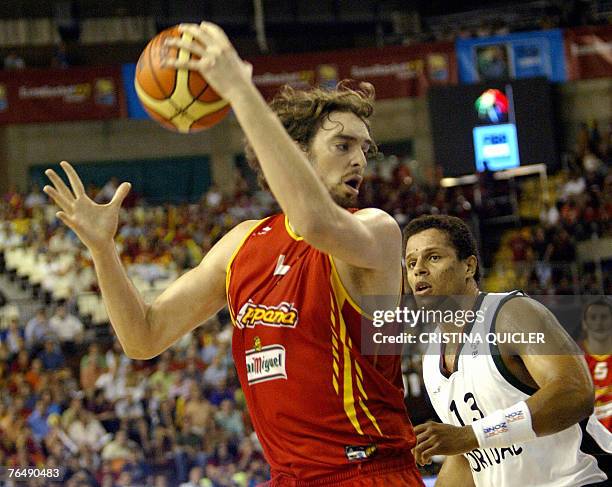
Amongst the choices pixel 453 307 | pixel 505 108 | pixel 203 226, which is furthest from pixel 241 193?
pixel 453 307

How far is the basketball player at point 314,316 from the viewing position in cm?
274

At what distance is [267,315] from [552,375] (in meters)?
1.09

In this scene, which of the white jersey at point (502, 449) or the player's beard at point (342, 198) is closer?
the player's beard at point (342, 198)

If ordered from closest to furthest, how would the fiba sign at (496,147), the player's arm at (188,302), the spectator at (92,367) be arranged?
1. the player's arm at (188,302)
2. the spectator at (92,367)
3. the fiba sign at (496,147)

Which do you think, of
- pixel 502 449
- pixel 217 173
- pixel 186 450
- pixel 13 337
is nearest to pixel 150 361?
pixel 13 337

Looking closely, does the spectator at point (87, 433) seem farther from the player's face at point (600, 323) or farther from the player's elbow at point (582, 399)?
the player's elbow at point (582, 399)

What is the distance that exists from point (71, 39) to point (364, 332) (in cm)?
2146

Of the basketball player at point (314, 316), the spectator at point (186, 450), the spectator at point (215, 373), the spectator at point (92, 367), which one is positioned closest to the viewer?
the basketball player at point (314, 316)

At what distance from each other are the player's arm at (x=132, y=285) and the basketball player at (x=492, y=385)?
86cm

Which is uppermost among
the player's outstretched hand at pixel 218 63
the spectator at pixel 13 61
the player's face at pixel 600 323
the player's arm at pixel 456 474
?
the spectator at pixel 13 61

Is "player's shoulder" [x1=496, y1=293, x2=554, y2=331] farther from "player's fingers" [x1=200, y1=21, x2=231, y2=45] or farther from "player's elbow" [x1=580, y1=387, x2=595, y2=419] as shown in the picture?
"player's fingers" [x1=200, y1=21, x2=231, y2=45]

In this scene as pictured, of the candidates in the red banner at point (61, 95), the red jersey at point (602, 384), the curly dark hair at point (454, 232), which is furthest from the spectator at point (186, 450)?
Result: the red banner at point (61, 95)

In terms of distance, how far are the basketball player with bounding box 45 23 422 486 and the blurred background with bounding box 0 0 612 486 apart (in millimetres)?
6076

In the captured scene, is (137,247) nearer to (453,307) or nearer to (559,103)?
(559,103)
